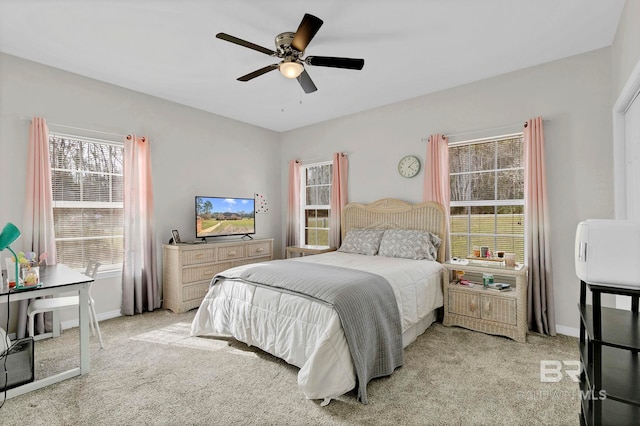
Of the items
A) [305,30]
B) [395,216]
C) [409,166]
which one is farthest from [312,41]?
[395,216]

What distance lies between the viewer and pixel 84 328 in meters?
2.42

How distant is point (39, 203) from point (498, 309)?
4.74 m

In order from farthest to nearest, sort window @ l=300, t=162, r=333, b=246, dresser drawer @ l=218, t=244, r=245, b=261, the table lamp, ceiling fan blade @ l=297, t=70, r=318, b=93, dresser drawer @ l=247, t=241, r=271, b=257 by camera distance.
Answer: window @ l=300, t=162, r=333, b=246, dresser drawer @ l=247, t=241, r=271, b=257, dresser drawer @ l=218, t=244, r=245, b=261, ceiling fan blade @ l=297, t=70, r=318, b=93, the table lamp

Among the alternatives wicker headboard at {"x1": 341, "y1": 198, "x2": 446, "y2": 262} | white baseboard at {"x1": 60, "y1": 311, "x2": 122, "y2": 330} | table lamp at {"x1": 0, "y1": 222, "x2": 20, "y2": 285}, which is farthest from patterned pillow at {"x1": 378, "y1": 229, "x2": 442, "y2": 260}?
table lamp at {"x1": 0, "y1": 222, "x2": 20, "y2": 285}

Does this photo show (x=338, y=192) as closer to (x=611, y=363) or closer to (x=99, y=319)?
(x=99, y=319)

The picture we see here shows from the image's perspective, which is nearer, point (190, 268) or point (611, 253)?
point (611, 253)

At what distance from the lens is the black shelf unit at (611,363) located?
112 cm

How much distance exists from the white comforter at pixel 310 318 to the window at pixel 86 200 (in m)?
1.65

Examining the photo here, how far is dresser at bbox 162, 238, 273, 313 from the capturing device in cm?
387

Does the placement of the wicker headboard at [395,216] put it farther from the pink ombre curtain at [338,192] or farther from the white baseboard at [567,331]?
the white baseboard at [567,331]

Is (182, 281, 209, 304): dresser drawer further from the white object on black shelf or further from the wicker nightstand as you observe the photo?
the white object on black shelf

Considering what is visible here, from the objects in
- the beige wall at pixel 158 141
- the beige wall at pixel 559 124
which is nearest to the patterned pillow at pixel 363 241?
the beige wall at pixel 559 124

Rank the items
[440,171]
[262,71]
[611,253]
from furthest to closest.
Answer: [440,171]
[262,71]
[611,253]

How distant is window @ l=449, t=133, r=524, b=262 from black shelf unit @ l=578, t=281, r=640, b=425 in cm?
227
